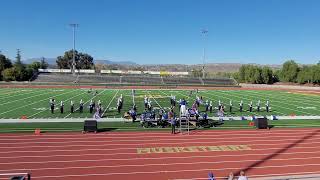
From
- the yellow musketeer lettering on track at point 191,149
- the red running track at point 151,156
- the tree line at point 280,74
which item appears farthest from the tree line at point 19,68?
the yellow musketeer lettering on track at point 191,149

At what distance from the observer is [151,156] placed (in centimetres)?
1497

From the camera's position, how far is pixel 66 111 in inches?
1099

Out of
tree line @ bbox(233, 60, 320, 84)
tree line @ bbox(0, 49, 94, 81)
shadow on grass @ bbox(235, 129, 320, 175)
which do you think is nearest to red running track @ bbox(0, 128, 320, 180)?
shadow on grass @ bbox(235, 129, 320, 175)

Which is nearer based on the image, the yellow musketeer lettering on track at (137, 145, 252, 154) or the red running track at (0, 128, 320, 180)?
the red running track at (0, 128, 320, 180)

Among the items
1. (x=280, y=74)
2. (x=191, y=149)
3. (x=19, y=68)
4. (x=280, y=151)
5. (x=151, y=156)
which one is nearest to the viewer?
(x=151, y=156)

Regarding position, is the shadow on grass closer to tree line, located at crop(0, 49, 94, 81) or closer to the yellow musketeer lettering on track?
the yellow musketeer lettering on track

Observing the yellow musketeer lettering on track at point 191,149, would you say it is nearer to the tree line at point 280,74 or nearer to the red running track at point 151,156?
the red running track at point 151,156

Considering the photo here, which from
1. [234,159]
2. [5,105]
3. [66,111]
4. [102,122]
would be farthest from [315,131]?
[5,105]

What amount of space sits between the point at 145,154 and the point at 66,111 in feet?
46.9

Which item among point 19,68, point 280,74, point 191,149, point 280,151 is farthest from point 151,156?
point 280,74

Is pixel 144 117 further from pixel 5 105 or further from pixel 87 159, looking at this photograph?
pixel 5 105

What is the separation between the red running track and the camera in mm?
13016

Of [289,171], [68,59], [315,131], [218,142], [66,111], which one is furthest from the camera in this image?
[68,59]

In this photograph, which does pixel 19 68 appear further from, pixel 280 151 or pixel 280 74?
pixel 280 151
